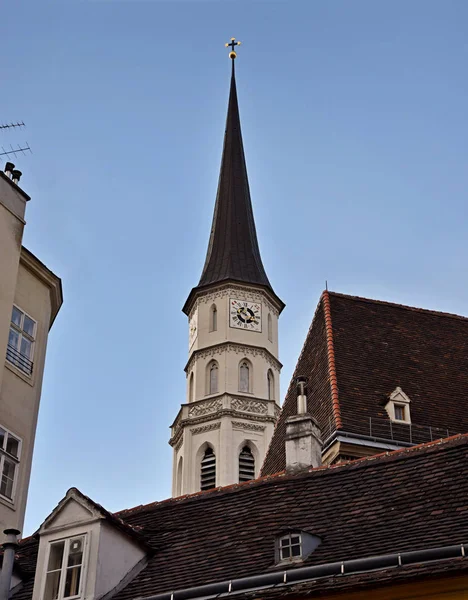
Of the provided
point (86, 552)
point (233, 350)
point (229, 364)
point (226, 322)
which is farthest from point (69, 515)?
point (226, 322)

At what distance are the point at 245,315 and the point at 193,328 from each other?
9.72ft

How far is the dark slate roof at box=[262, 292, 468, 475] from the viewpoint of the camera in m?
25.3

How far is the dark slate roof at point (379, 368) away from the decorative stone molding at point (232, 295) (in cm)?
2810

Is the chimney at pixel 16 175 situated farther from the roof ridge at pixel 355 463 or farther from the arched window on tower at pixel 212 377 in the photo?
the arched window on tower at pixel 212 377

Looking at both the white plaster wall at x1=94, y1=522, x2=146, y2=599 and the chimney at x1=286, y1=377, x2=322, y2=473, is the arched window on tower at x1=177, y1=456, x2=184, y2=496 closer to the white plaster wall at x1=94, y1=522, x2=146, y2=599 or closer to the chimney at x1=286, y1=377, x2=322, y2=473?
the chimney at x1=286, y1=377, x2=322, y2=473

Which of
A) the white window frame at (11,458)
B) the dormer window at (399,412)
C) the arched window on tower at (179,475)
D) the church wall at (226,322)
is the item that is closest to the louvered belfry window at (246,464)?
the arched window on tower at (179,475)

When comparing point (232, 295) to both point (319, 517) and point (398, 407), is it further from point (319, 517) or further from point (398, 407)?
point (319, 517)

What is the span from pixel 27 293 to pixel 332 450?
23.1ft

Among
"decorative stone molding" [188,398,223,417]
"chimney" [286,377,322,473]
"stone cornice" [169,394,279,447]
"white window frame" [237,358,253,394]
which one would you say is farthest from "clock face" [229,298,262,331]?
"chimney" [286,377,322,473]

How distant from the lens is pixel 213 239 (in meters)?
62.9

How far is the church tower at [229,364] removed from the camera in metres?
53.1

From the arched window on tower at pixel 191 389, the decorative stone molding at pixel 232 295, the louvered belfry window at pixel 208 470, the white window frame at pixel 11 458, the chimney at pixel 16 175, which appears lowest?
the white window frame at pixel 11 458

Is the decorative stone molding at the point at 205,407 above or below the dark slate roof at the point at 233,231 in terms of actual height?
below

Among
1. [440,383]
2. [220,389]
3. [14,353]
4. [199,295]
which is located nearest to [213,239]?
[199,295]
